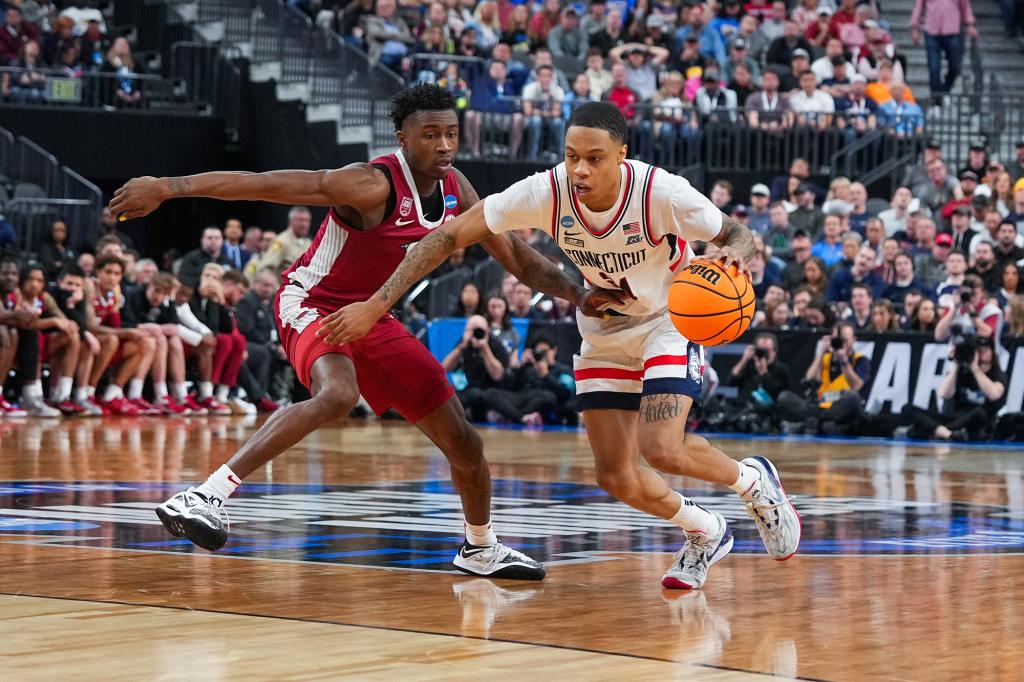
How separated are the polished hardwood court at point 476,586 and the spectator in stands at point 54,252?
7.19m

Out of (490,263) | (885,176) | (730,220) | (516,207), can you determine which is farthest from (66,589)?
(885,176)

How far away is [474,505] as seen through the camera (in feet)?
25.2

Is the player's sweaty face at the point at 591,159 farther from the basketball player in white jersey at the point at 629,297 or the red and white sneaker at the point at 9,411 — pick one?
the red and white sneaker at the point at 9,411

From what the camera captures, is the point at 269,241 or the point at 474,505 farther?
the point at 269,241

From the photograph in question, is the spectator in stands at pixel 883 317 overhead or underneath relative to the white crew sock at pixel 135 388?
overhead

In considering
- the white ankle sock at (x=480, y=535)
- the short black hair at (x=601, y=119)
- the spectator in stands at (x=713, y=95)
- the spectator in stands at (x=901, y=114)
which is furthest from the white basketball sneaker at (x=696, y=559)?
the spectator in stands at (x=713, y=95)

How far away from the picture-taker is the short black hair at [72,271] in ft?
58.8

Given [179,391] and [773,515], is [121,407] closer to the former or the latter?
[179,391]

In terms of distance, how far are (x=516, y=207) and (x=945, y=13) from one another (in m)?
19.7

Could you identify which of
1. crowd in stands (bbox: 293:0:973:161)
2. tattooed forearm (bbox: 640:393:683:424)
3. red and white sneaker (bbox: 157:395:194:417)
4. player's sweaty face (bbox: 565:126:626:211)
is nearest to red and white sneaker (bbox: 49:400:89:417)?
red and white sneaker (bbox: 157:395:194:417)

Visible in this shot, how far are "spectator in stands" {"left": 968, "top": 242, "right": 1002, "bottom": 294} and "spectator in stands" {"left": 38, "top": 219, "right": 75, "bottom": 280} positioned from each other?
9.81 metres

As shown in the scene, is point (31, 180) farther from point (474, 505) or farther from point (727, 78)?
point (474, 505)

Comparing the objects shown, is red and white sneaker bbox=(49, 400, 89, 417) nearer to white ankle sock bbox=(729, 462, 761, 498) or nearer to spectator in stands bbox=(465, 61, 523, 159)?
spectator in stands bbox=(465, 61, 523, 159)

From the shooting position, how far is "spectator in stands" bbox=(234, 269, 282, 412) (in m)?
19.7
